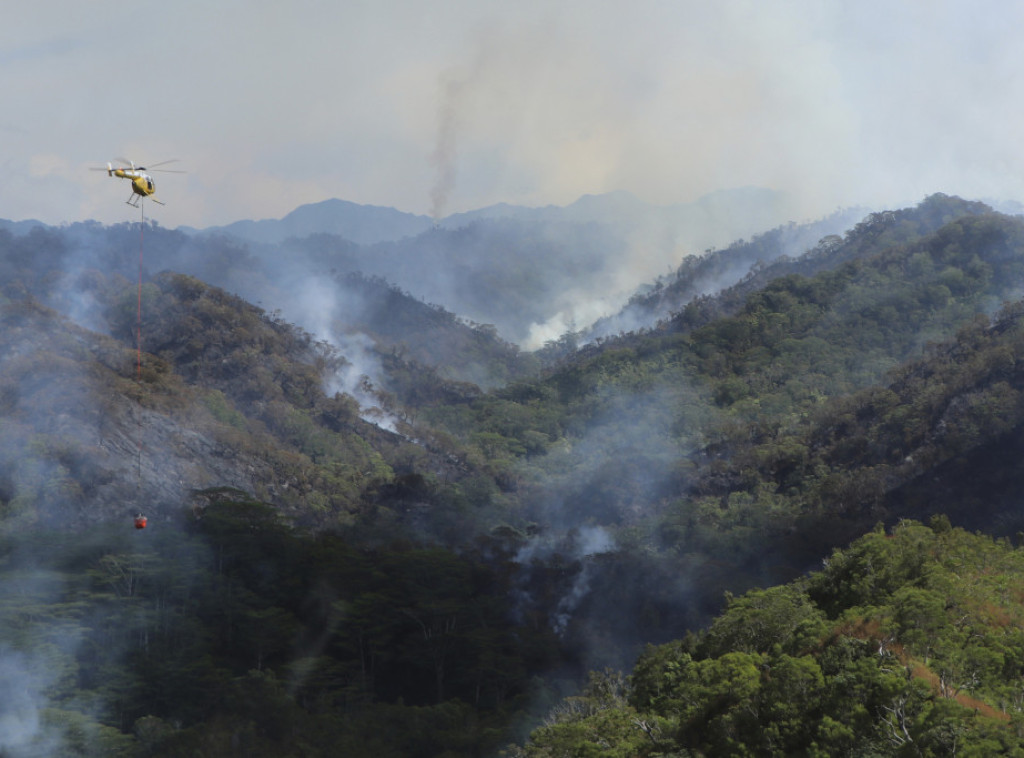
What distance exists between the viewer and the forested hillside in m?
25.1

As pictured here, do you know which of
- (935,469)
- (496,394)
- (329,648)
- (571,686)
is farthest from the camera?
(496,394)

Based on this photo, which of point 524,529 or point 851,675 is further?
point 524,529

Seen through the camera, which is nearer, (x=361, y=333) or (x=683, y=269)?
(x=361, y=333)

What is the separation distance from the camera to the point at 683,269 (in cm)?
14550

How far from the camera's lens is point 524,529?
199 feet

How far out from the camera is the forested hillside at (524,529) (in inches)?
987

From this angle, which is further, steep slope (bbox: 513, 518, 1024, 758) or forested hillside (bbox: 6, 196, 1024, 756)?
forested hillside (bbox: 6, 196, 1024, 756)

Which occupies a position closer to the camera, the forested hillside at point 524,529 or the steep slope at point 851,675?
the steep slope at point 851,675

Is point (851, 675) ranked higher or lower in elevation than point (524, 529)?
lower

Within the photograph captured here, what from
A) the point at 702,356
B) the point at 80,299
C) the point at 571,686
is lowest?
the point at 571,686

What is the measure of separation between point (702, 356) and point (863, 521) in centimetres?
4427

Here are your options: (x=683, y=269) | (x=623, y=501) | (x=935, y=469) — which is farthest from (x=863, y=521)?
(x=683, y=269)

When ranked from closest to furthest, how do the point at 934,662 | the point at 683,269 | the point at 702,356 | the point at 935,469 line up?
the point at 934,662 < the point at 935,469 < the point at 702,356 < the point at 683,269

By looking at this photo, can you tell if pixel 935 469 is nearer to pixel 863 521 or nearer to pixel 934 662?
pixel 863 521
